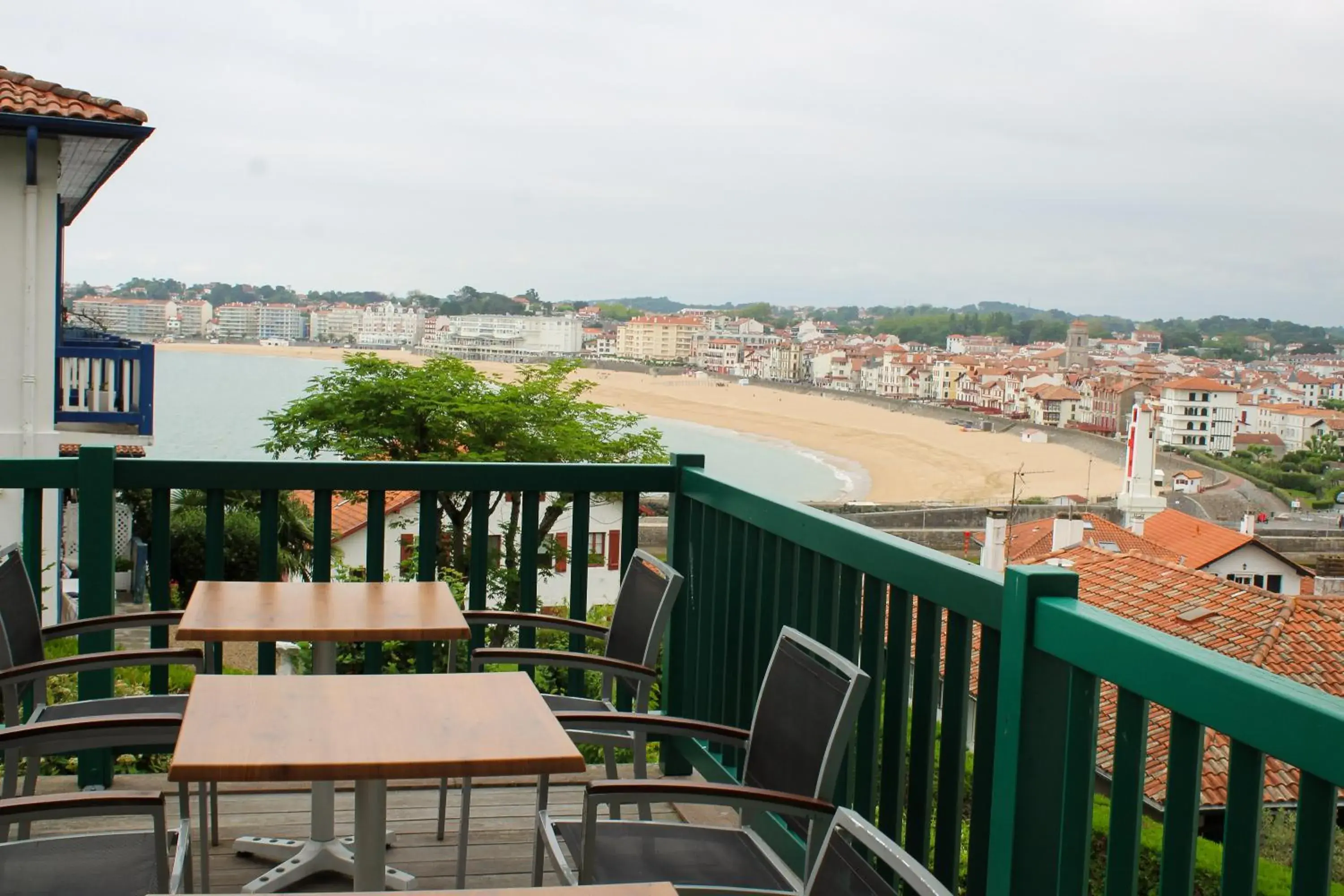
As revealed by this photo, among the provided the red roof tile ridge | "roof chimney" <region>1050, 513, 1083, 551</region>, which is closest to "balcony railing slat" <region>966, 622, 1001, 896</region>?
the red roof tile ridge

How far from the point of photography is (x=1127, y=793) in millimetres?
1858

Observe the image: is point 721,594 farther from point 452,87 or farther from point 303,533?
point 452,87

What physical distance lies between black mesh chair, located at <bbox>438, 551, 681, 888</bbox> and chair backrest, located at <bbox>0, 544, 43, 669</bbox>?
3.71 ft

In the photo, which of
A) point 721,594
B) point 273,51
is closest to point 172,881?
point 721,594

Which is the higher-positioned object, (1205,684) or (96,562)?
(1205,684)

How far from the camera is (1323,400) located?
72812 mm

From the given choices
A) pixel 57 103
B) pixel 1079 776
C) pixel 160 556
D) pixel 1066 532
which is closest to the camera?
pixel 1079 776

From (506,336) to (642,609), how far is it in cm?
5453

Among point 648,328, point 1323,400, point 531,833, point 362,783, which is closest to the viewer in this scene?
point 362,783

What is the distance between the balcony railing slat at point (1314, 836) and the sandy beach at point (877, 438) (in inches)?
2025

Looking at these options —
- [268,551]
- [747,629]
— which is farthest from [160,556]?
[747,629]

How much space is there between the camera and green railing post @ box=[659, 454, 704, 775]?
172 inches

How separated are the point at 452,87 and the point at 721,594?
374 ft

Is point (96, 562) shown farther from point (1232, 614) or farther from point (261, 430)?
point (261, 430)
